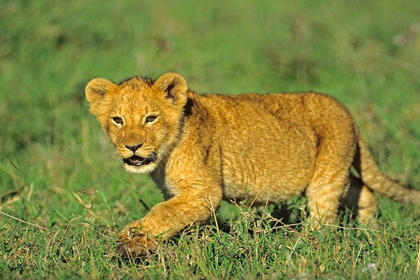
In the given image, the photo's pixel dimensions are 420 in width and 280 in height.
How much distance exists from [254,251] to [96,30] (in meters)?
7.94

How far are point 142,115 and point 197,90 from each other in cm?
476

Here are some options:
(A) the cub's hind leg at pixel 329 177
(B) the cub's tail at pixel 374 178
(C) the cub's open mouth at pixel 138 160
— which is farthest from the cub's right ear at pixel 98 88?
(B) the cub's tail at pixel 374 178

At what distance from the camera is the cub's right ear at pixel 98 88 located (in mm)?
5066

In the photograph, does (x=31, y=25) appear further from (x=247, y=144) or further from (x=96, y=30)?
(x=247, y=144)

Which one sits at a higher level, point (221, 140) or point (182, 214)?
point (221, 140)

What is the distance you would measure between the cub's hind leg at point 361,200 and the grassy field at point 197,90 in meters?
0.13

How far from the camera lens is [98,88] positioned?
5133 mm

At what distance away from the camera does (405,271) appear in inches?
166

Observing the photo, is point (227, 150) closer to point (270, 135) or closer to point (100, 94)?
point (270, 135)

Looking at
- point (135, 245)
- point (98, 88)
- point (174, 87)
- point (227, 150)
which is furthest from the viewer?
point (227, 150)

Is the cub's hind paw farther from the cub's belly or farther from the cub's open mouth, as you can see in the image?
the cub's belly

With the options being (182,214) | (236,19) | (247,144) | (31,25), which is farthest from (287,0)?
(182,214)

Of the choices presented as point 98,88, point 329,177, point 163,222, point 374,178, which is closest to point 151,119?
point 98,88

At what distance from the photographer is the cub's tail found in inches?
246
